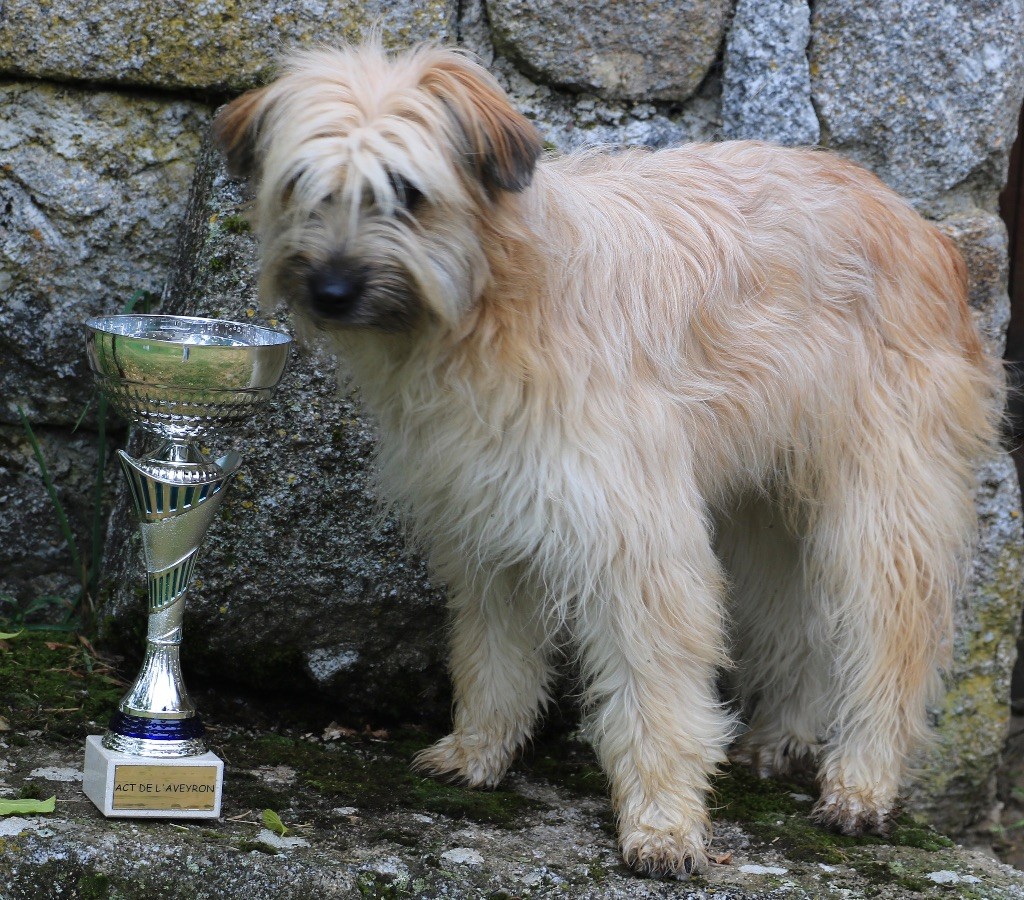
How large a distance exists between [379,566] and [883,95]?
1.94 meters

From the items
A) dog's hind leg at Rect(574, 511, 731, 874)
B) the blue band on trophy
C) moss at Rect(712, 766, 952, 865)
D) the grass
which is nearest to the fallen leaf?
the blue band on trophy

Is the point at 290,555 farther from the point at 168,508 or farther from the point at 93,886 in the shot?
the point at 93,886

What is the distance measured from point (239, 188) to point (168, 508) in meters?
1.03

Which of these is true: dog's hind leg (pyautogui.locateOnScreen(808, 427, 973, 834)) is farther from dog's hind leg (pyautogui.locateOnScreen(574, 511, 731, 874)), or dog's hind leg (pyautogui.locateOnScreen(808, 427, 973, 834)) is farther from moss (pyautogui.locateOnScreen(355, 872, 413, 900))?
moss (pyautogui.locateOnScreen(355, 872, 413, 900))

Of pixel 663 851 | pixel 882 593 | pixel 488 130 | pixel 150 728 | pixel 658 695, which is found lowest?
pixel 663 851

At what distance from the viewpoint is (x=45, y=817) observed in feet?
8.52

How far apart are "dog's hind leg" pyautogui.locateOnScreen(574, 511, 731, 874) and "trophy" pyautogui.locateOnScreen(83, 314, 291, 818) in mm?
851

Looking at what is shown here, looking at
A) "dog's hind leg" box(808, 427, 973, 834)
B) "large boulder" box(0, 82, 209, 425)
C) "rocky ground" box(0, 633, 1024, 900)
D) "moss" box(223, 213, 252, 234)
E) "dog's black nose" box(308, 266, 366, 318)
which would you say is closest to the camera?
"dog's black nose" box(308, 266, 366, 318)

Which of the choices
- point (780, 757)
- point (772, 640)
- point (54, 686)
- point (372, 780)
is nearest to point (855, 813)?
point (780, 757)

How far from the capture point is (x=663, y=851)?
2.75 meters

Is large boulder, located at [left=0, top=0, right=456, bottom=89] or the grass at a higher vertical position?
large boulder, located at [left=0, top=0, right=456, bottom=89]

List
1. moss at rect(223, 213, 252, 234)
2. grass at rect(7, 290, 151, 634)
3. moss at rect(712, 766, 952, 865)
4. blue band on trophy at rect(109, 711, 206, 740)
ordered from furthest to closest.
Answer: grass at rect(7, 290, 151, 634), moss at rect(223, 213, 252, 234), moss at rect(712, 766, 952, 865), blue band on trophy at rect(109, 711, 206, 740)

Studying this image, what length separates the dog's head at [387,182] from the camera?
7.87ft

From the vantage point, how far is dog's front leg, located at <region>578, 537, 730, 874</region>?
276 centimetres
